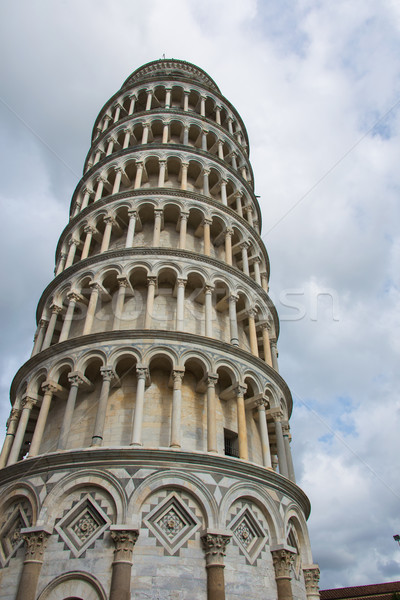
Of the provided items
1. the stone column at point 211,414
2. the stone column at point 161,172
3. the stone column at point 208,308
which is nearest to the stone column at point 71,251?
the stone column at point 161,172

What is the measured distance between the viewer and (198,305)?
1881cm

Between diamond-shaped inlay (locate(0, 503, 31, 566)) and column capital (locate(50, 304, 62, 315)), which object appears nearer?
diamond-shaped inlay (locate(0, 503, 31, 566))

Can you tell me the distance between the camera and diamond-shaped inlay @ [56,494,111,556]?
11945mm


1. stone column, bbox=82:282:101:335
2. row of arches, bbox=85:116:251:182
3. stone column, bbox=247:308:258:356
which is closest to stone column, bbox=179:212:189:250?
stone column, bbox=82:282:101:335

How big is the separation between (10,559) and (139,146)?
18342 mm

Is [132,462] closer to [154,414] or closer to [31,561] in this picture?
[154,414]

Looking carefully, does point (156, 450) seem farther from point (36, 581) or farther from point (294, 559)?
point (294, 559)

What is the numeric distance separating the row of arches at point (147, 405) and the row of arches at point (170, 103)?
55.6ft

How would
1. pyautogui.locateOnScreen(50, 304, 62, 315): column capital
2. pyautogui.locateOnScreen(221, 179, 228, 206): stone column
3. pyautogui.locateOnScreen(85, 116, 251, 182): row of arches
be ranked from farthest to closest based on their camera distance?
pyautogui.locateOnScreen(85, 116, 251, 182): row of arches < pyautogui.locateOnScreen(221, 179, 228, 206): stone column < pyautogui.locateOnScreen(50, 304, 62, 315): column capital

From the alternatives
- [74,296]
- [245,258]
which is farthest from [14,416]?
[245,258]

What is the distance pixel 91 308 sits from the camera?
17.5m

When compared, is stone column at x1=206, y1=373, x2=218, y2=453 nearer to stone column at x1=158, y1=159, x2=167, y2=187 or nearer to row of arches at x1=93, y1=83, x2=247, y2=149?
stone column at x1=158, y1=159, x2=167, y2=187

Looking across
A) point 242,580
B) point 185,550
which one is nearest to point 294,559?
point 242,580

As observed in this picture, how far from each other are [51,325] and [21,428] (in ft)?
14.4
